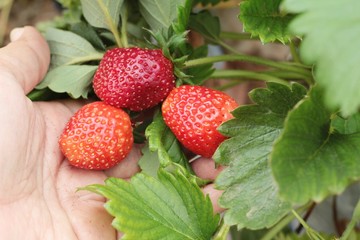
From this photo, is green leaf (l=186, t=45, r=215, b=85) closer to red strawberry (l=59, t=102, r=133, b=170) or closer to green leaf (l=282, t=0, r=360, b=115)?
red strawberry (l=59, t=102, r=133, b=170)

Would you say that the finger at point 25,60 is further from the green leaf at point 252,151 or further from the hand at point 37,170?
the green leaf at point 252,151

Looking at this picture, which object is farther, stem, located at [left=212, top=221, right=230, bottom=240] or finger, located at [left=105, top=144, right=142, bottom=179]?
finger, located at [left=105, top=144, right=142, bottom=179]

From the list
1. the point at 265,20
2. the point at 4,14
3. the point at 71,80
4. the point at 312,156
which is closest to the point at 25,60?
the point at 71,80

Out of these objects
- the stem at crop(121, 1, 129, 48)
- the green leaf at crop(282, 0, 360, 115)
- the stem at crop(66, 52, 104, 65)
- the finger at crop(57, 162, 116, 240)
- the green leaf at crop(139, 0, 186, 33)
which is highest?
the green leaf at crop(282, 0, 360, 115)

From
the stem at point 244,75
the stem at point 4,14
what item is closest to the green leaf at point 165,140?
the stem at point 244,75

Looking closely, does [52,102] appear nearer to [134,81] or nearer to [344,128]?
[134,81]

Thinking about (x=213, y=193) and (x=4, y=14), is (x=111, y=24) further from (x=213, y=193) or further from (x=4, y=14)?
(x=4, y=14)

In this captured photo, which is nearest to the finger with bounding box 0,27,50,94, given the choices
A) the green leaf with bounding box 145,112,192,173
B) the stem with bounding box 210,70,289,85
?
the green leaf with bounding box 145,112,192,173
